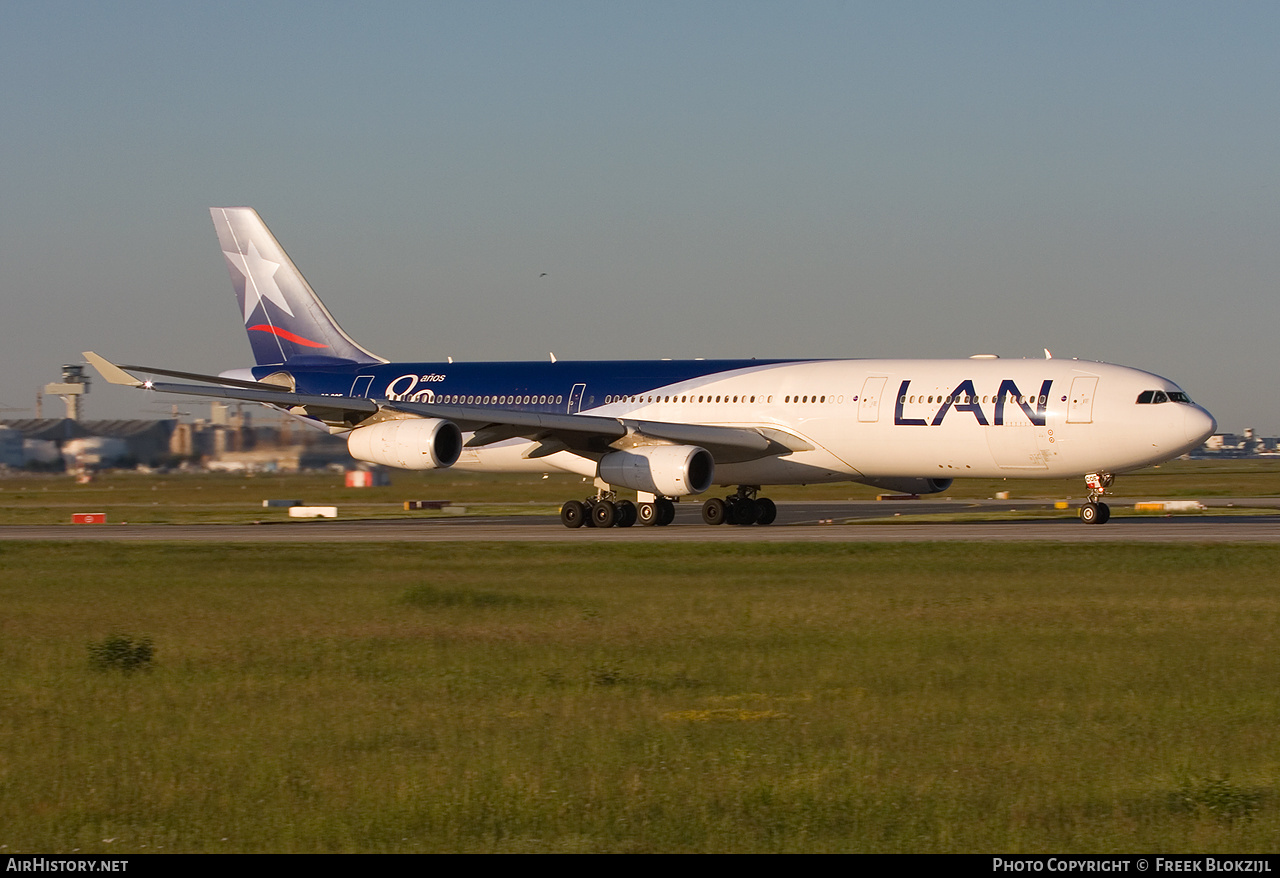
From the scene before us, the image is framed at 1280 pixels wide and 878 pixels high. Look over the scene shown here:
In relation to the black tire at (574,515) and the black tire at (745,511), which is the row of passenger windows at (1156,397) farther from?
the black tire at (574,515)

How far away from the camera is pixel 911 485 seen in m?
40.1

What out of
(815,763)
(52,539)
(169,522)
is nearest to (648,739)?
(815,763)

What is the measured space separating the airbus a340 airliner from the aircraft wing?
5 cm

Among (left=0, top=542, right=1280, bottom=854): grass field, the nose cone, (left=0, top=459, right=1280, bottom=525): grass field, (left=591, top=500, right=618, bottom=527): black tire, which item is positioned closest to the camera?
(left=0, top=542, right=1280, bottom=854): grass field

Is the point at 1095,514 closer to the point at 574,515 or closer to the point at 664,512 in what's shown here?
the point at 664,512

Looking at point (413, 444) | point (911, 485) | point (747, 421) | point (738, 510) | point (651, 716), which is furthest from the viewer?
point (738, 510)

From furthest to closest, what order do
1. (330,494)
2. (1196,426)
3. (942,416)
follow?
(330,494)
(942,416)
(1196,426)

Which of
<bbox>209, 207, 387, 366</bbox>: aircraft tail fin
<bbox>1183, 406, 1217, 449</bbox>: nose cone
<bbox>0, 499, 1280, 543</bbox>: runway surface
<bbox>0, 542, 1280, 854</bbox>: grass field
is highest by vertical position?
<bbox>209, 207, 387, 366</bbox>: aircraft tail fin

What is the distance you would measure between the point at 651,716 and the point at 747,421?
27.0 meters

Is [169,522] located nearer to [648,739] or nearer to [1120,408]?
[1120,408]

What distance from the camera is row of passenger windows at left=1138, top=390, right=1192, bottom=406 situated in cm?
3409

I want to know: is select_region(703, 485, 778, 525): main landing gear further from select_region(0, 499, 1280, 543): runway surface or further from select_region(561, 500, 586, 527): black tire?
select_region(561, 500, 586, 527): black tire

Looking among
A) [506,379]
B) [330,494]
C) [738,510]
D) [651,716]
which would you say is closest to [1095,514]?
[738,510]

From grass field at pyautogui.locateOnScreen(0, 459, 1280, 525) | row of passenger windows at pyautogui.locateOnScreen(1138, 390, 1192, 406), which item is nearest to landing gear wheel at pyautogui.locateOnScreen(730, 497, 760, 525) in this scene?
grass field at pyautogui.locateOnScreen(0, 459, 1280, 525)
